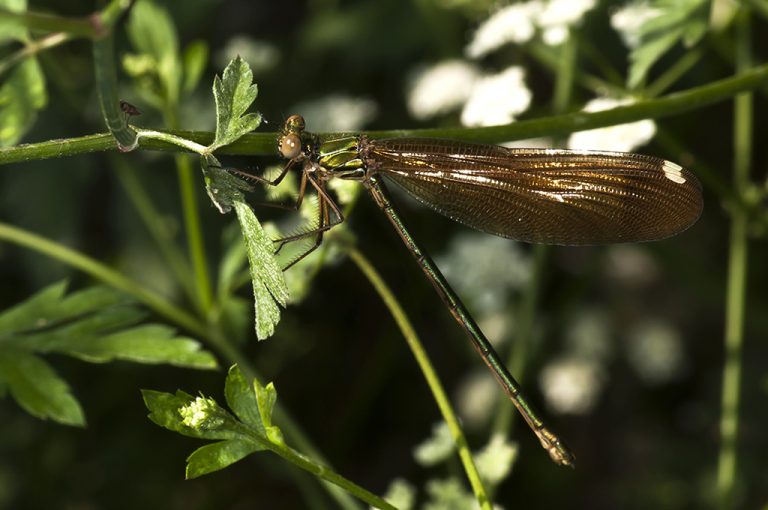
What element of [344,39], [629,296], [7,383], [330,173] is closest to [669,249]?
[629,296]

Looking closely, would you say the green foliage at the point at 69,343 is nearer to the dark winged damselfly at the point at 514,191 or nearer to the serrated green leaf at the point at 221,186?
the dark winged damselfly at the point at 514,191

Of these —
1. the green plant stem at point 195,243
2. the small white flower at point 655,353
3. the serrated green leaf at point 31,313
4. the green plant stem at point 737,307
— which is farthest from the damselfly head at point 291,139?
the small white flower at point 655,353

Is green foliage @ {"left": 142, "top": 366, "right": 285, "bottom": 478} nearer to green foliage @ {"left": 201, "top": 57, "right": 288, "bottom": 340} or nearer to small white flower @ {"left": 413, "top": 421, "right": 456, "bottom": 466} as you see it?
green foliage @ {"left": 201, "top": 57, "right": 288, "bottom": 340}

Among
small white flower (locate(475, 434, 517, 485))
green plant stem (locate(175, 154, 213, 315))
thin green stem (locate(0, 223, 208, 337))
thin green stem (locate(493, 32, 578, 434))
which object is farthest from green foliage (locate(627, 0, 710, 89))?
thin green stem (locate(0, 223, 208, 337))

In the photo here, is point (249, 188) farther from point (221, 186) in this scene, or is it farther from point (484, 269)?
point (484, 269)

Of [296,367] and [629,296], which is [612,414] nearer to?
[629,296]
